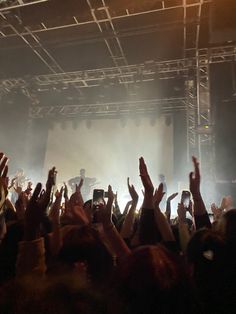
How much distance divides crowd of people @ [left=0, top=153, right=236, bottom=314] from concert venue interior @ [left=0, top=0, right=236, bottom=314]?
2.47 meters

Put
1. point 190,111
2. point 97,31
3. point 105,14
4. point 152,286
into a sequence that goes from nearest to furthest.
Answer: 1. point 152,286
2. point 105,14
3. point 97,31
4. point 190,111

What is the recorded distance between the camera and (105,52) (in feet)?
26.8

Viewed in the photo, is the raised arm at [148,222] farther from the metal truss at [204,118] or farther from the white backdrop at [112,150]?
the white backdrop at [112,150]

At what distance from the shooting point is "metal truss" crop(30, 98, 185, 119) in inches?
404

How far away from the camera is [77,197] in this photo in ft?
9.32

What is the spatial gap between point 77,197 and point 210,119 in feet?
18.2

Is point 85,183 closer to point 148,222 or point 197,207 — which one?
point 197,207

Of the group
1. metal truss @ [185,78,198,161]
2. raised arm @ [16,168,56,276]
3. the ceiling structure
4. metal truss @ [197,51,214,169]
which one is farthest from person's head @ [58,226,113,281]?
metal truss @ [185,78,198,161]

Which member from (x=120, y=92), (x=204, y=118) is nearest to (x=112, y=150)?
(x=120, y=92)

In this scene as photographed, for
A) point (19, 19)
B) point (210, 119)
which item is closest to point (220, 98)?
point (210, 119)

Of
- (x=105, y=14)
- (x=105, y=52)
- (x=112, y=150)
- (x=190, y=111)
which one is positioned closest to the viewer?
(x=105, y=14)

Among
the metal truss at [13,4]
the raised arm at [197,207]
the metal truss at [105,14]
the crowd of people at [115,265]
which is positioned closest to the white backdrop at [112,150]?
the metal truss at [105,14]

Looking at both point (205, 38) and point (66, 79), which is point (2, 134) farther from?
point (205, 38)

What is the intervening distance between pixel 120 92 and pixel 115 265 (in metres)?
9.09
